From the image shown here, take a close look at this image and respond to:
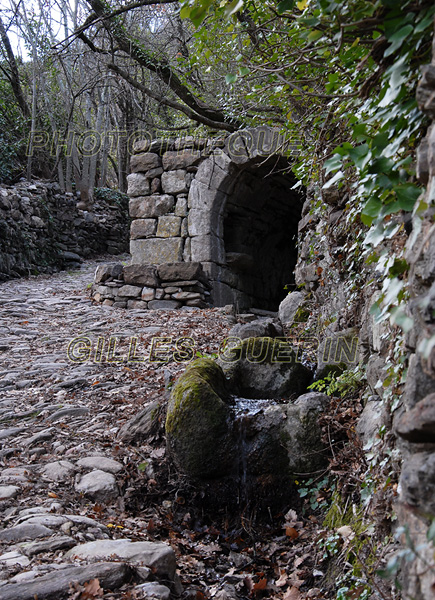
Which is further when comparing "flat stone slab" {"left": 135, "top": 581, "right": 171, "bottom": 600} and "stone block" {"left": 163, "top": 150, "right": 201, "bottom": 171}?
"stone block" {"left": 163, "top": 150, "right": 201, "bottom": 171}

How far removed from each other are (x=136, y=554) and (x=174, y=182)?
273 inches

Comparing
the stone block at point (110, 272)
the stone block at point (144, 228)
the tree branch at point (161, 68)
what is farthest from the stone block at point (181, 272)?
the tree branch at point (161, 68)

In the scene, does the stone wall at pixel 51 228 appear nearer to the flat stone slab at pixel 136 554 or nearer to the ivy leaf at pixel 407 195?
the flat stone slab at pixel 136 554

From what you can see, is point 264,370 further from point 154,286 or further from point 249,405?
point 154,286

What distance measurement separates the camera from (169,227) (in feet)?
27.1

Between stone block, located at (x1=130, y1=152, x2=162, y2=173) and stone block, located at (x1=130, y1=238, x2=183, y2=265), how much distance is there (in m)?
1.27

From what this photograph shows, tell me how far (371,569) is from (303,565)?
634mm

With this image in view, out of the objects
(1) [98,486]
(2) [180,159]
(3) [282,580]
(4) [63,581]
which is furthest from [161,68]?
(4) [63,581]

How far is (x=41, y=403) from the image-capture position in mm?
4191

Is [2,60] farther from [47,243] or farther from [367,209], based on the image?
[367,209]

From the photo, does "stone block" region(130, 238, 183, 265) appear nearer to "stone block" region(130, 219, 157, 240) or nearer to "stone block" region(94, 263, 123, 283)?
"stone block" region(130, 219, 157, 240)

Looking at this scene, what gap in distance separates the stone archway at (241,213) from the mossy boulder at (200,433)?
192 inches

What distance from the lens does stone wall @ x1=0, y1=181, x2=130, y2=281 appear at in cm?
1056

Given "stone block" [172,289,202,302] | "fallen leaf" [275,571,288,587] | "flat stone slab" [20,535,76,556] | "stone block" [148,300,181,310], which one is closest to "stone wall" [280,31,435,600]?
"fallen leaf" [275,571,288,587]
